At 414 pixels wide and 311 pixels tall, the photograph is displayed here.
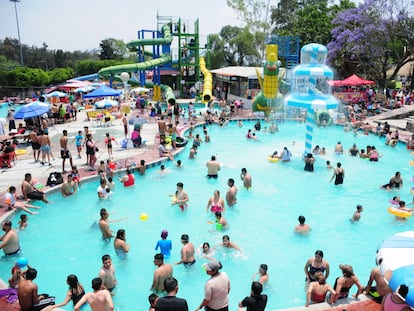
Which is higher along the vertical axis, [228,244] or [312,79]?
[312,79]

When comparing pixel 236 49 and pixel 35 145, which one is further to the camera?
pixel 236 49

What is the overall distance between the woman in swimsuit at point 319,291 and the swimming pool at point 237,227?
868 mm

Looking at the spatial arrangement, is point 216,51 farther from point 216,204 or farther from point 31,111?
point 216,204

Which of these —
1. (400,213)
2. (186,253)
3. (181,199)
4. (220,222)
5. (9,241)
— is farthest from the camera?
(181,199)

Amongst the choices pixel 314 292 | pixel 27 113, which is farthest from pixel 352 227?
pixel 27 113

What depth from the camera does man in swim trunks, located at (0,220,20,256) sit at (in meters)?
7.86

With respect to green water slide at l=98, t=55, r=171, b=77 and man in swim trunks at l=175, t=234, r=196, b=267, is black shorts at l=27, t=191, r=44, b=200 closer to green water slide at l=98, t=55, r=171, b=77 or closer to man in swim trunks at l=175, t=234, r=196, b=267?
man in swim trunks at l=175, t=234, r=196, b=267

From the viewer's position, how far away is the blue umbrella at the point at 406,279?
4291 mm

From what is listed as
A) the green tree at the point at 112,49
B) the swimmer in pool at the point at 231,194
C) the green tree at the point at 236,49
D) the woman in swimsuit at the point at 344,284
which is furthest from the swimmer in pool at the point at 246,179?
the green tree at the point at 112,49

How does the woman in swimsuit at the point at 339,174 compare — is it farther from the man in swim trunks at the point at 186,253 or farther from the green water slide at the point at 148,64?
the green water slide at the point at 148,64

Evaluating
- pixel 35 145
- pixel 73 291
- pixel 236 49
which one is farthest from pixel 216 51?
pixel 73 291

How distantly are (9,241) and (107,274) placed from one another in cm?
291

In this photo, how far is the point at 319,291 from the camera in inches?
235

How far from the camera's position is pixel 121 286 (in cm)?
731
